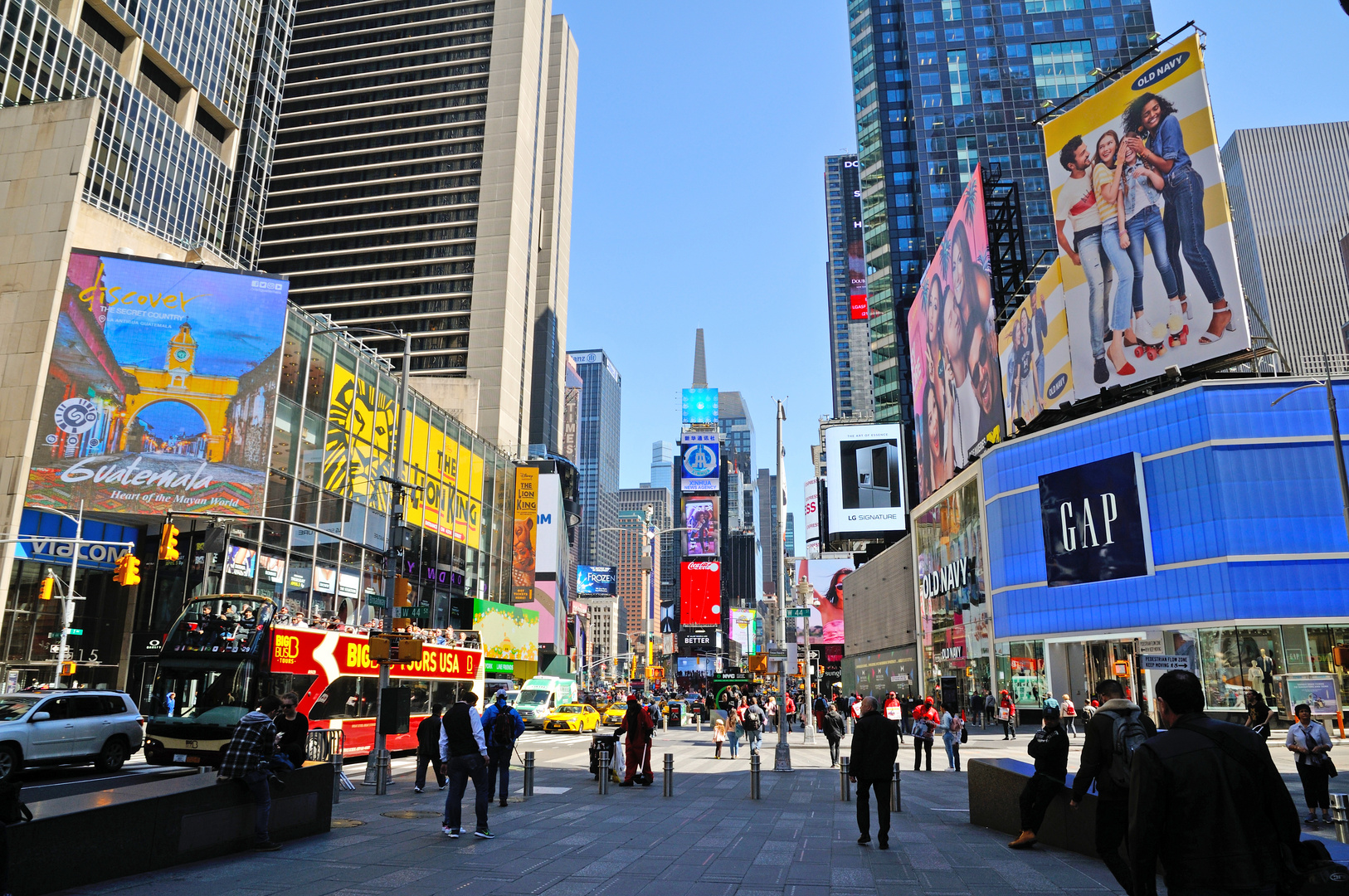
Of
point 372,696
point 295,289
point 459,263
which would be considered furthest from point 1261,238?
point 372,696

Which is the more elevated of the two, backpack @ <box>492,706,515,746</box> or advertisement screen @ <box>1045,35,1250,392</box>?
advertisement screen @ <box>1045,35,1250,392</box>

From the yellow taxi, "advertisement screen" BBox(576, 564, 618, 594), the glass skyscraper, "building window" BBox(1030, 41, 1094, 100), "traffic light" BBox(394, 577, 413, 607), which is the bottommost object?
the yellow taxi

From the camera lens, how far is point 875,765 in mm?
11156

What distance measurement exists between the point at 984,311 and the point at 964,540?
15421 millimetres

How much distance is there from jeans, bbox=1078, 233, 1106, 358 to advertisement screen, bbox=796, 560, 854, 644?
70.7 m

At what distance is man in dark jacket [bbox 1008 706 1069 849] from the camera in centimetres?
1027

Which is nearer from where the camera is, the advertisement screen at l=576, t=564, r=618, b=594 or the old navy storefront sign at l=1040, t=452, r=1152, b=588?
the old navy storefront sign at l=1040, t=452, r=1152, b=588

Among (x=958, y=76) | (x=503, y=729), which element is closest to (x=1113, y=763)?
(x=503, y=729)

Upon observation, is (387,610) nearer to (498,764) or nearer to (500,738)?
(500,738)

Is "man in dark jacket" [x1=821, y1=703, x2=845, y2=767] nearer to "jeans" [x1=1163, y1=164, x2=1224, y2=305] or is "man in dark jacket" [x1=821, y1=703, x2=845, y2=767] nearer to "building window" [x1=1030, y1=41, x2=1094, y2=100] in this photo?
"jeans" [x1=1163, y1=164, x2=1224, y2=305]

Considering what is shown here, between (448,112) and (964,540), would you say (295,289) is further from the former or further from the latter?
(964,540)

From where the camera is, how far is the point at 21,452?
37.6 metres

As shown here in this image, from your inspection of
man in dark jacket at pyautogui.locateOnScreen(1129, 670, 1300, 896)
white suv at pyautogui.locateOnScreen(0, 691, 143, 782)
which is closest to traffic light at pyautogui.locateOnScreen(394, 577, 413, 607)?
white suv at pyautogui.locateOnScreen(0, 691, 143, 782)

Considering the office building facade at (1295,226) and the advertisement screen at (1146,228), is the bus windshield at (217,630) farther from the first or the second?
the office building facade at (1295,226)
